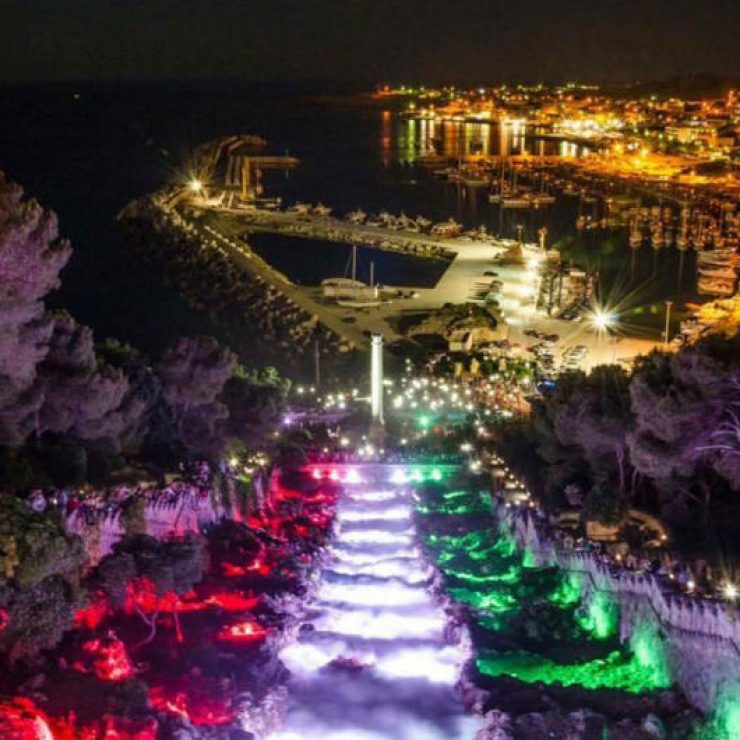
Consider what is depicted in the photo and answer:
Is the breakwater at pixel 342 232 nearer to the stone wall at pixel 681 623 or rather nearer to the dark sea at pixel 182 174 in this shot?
the dark sea at pixel 182 174

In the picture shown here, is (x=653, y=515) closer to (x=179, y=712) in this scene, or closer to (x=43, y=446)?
(x=179, y=712)

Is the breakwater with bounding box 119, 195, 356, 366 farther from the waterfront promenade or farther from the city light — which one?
the city light

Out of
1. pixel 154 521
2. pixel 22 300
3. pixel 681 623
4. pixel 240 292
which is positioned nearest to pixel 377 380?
pixel 154 521

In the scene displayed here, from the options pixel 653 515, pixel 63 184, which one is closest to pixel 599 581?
pixel 653 515

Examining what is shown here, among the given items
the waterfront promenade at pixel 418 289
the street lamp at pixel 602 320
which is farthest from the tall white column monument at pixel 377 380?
the street lamp at pixel 602 320

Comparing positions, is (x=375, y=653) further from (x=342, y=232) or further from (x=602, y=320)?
(x=342, y=232)

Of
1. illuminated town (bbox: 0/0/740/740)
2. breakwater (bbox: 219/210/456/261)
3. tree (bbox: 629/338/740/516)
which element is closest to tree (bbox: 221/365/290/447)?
illuminated town (bbox: 0/0/740/740)
